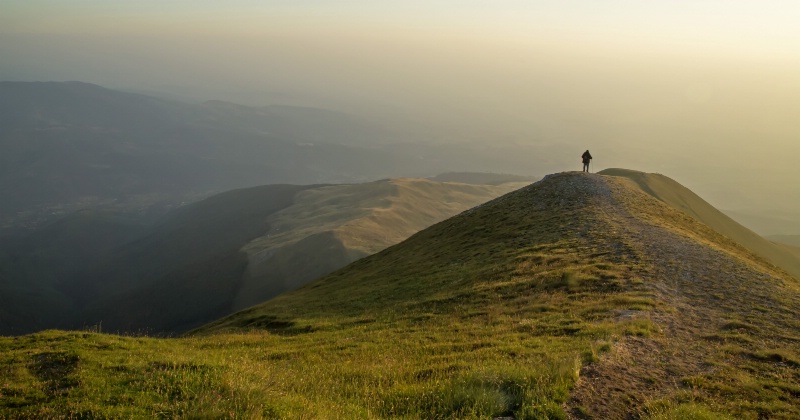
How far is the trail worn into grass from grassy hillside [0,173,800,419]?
75mm

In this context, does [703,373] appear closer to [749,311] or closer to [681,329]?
[681,329]

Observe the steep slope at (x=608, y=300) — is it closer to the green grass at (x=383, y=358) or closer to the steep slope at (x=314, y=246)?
the green grass at (x=383, y=358)

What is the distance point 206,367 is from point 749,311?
21.9 m

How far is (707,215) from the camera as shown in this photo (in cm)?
6309

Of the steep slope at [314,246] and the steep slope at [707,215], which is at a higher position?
the steep slope at [707,215]

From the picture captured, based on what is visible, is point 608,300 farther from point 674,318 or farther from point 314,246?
point 314,246

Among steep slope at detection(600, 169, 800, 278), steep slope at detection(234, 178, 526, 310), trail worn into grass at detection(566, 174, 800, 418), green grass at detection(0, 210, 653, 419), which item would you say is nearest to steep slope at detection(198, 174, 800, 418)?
trail worn into grass at detection(566, 174, 800, 418)

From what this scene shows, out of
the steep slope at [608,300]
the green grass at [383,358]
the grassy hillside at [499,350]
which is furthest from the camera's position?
the steep slope at [608,300]

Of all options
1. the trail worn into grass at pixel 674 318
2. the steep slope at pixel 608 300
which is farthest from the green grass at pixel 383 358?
the trail worn into grass at pixel 674 318

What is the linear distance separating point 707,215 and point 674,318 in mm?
52922

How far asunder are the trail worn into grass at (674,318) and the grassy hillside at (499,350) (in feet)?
0.25

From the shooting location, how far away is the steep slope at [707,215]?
198 ft

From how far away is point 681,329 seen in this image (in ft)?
59.5

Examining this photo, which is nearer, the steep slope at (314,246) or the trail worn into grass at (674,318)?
the trail worn into grass at (674,318)
